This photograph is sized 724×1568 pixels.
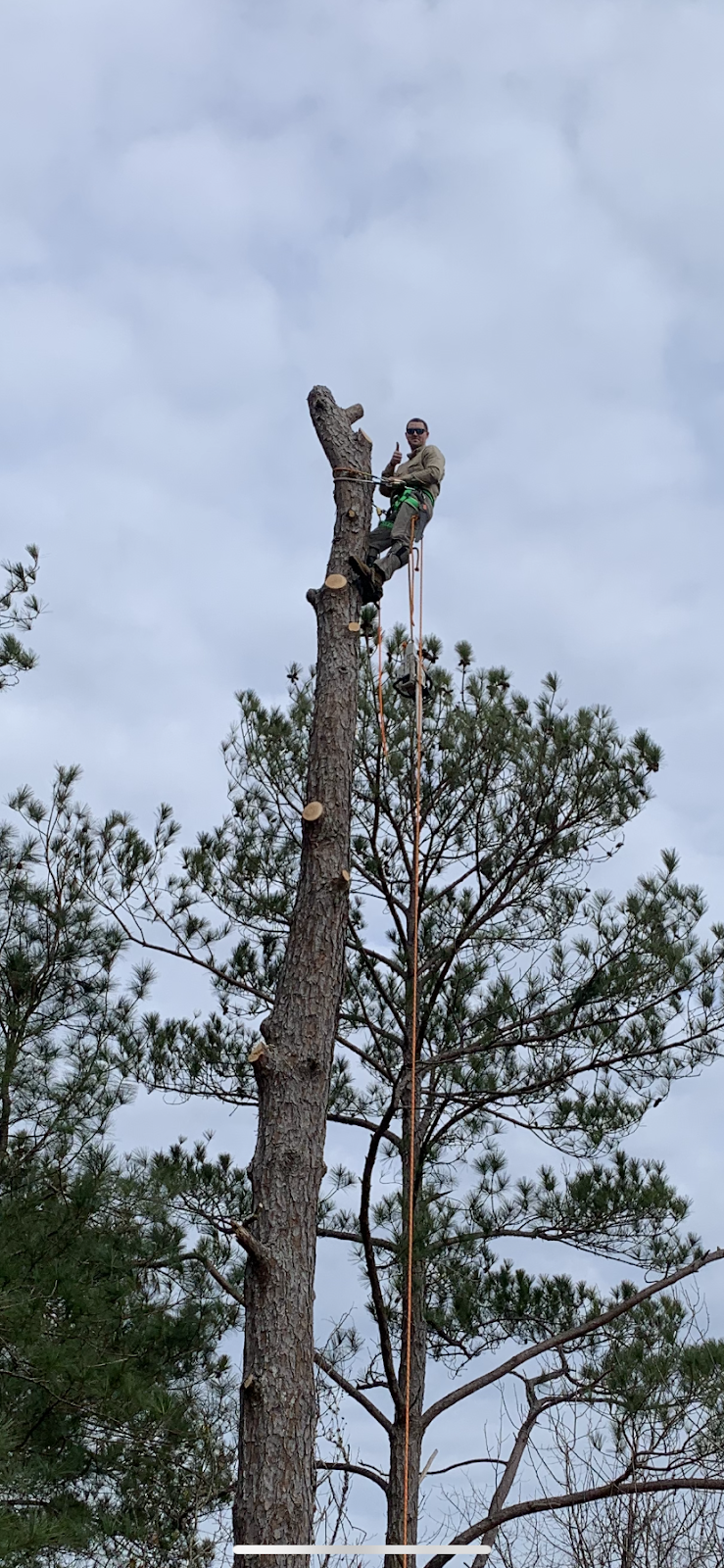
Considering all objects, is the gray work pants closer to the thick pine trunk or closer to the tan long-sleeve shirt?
the tan long-sleeve shirt

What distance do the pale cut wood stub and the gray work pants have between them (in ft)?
3.25

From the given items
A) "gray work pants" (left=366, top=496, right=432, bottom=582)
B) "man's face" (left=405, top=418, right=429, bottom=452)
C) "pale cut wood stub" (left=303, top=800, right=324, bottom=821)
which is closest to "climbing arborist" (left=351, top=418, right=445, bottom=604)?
"gray work pants" (left=366, top=496, right=432, bottom=582)

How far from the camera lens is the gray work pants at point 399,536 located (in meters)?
5.25

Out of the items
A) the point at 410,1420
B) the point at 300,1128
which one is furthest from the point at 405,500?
the point at 410,1420

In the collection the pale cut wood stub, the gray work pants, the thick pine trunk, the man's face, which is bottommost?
the thick pine trunk

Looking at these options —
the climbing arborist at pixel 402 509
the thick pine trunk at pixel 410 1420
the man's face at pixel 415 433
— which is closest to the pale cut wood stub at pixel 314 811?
the climbing arborist at pixel 402 509

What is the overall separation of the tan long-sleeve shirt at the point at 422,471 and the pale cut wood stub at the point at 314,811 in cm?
135

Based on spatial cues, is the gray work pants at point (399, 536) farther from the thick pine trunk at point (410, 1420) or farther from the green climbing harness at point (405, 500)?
the thick pine trunk at point (410, 1420)

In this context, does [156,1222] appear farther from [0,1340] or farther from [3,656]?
[3,656]

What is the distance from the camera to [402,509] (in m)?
5.30

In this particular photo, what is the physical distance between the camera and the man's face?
18.8 ft

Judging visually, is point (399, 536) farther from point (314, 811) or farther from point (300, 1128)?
point (300, 1128)

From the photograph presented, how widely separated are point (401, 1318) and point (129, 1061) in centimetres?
177

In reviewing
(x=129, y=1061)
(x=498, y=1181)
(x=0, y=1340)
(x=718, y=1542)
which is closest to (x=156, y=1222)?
(x=0, y=1340)
